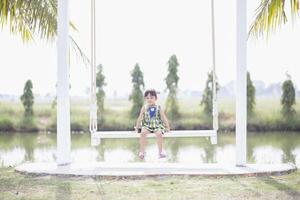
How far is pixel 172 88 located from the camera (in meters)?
14.9

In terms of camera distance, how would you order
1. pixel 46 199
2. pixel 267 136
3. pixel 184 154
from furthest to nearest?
pixel 267 136
pixel 184 154
pixel 46 199

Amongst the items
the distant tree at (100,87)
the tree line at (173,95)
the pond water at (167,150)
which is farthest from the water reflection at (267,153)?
the distant tree at (100,87)

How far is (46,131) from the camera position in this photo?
15039mm

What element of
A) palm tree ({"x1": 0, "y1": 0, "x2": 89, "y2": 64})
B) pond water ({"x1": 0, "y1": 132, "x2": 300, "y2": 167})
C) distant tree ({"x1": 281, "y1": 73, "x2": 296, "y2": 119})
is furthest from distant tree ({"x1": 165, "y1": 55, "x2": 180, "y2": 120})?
palm tree ({"x1": 0, "y1": 0, "x2": 89, "y2": 64})

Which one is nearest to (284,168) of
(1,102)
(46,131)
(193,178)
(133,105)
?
(193,178)

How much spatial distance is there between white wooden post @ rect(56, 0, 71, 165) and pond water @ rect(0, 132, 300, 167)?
7.34 feet

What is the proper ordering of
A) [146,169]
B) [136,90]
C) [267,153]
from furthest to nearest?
[136,90] → [267,153] → [146,169]

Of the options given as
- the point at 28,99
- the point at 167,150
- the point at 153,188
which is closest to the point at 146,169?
the point at 153,188

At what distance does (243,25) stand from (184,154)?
15.1ft

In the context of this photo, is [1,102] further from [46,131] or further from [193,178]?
[193,178]

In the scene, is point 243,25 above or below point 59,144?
above

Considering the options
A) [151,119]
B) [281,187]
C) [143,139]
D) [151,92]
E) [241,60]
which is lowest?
[281,187]

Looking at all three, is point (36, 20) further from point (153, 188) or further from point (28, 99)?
point (28, 99)

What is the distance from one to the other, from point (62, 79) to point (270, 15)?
2.47 m
